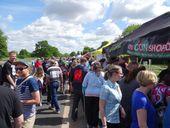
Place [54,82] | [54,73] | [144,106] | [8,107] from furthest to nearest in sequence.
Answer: [54,73] → [54,82] → [144,106] → [8,107]

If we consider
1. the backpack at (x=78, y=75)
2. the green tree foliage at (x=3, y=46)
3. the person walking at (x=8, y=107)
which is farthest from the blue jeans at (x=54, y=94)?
the green tree foliage at (x=3, y=46)

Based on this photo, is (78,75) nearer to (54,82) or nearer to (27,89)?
(54,82)

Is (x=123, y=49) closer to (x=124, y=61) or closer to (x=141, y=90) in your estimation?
(x=124, y=61)

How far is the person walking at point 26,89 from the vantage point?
4.94 meters

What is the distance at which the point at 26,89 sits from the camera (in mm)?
4984

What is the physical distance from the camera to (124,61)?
869 centimetres

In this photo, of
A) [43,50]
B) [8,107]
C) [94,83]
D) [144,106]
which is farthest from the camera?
[43,50]

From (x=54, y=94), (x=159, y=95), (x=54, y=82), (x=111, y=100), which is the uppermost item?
(x=159, y=95)

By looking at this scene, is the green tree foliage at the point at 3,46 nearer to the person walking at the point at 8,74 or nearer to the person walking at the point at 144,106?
the person walking at the point at 8,74

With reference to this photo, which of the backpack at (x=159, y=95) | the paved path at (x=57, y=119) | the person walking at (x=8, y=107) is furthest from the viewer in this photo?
the paved path at (x=57, y=119)

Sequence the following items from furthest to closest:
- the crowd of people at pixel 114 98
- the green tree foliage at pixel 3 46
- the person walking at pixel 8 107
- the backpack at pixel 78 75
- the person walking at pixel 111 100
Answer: the green tree foliage at pixel 3 46 < the backpack at pixel 78 75 < the person walking at pixel 111 100 < the crowd of people at pixel 114 98 < the person walking at pixel 8 107

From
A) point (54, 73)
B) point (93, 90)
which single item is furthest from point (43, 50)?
point (93, 90)

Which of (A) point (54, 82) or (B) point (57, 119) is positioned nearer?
(B) point (57, 119)

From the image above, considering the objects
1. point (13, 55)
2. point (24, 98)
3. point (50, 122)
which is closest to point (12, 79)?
point (13, 55)
